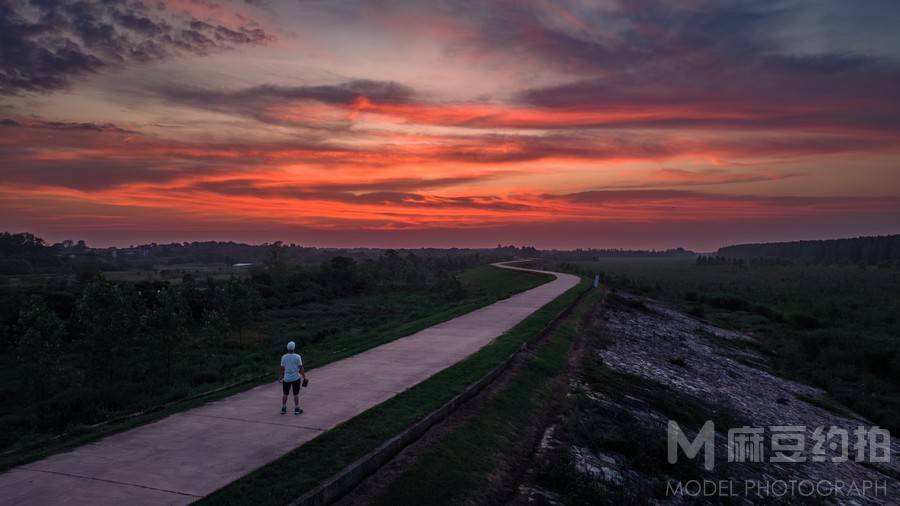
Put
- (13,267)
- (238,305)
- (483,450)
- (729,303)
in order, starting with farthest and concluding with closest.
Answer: (13,267) → (729,303) → (238,305) → (483,450)

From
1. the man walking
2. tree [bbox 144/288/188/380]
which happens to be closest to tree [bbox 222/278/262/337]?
tree [bbox 144/288/188/380]

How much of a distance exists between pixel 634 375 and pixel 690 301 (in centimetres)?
4021

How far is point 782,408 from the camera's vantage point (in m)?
20.5

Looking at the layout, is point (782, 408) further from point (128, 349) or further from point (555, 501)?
point (128, 349)

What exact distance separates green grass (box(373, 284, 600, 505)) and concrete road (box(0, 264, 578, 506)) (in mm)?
2092

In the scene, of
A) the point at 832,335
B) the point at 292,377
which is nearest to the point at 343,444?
the point at 292,377

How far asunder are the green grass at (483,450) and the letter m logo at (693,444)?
10.0 ft

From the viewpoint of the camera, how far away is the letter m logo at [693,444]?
1334 cm

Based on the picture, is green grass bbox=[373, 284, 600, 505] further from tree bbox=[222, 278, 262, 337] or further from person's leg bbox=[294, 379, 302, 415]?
tree bbox=[222, 278, 262, 337]

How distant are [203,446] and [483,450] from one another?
5.14 m

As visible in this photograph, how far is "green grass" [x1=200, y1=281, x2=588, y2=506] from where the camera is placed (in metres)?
8.05

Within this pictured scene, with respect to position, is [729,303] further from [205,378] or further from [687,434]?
[205,378]

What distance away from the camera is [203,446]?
9930 millimetres

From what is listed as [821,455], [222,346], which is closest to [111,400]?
[222,346]
